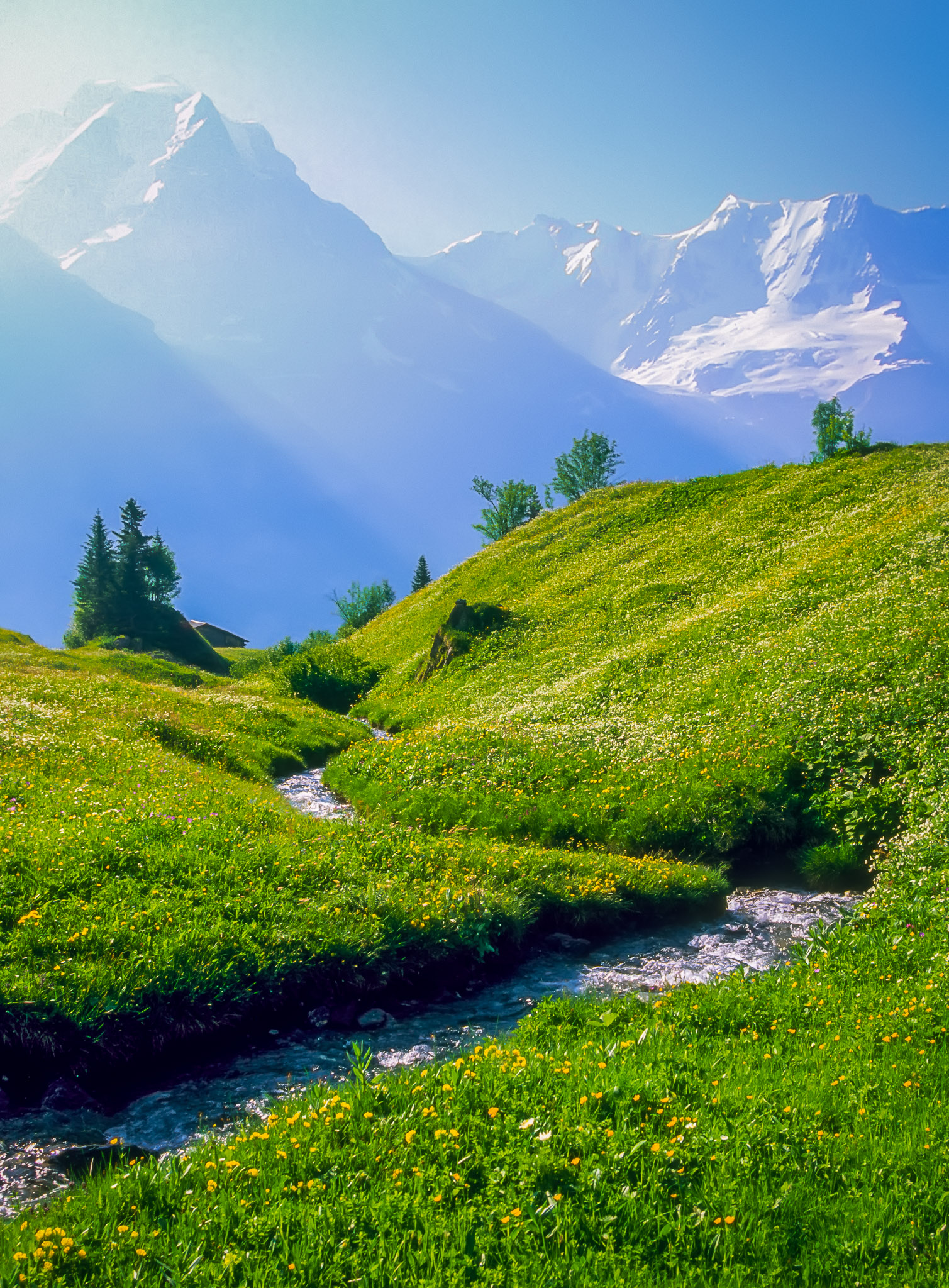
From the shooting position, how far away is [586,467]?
10450 cm

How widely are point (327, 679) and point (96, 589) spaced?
38.6 meters

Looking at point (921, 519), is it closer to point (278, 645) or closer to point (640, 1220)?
point (640, 1220)

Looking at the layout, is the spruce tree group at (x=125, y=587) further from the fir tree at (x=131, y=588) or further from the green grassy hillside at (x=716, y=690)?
the green grassy hillside at (x=716, y=690)

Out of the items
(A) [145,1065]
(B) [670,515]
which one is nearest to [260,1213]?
(A) [145,1065]

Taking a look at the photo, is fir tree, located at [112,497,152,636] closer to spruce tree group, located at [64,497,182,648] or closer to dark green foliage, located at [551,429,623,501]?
spruce tree group, located at [64,497,182,648]

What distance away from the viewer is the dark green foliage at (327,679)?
42.2 metres

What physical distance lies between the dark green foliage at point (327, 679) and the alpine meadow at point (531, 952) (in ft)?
36.4

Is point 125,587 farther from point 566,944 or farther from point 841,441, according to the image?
point 566,944

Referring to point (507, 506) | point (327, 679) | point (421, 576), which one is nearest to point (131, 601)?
point (327, 679)

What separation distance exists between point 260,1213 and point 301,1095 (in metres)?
2.33

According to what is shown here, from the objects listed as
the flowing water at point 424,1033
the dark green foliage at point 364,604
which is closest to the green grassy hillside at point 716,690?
the flowing water at point 424,1033

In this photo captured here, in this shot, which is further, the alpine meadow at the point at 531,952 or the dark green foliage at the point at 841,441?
the dark green foliage at the point at 841,441

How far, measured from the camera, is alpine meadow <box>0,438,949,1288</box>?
214 inches

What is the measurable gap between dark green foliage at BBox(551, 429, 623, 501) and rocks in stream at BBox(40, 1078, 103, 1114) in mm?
100923
